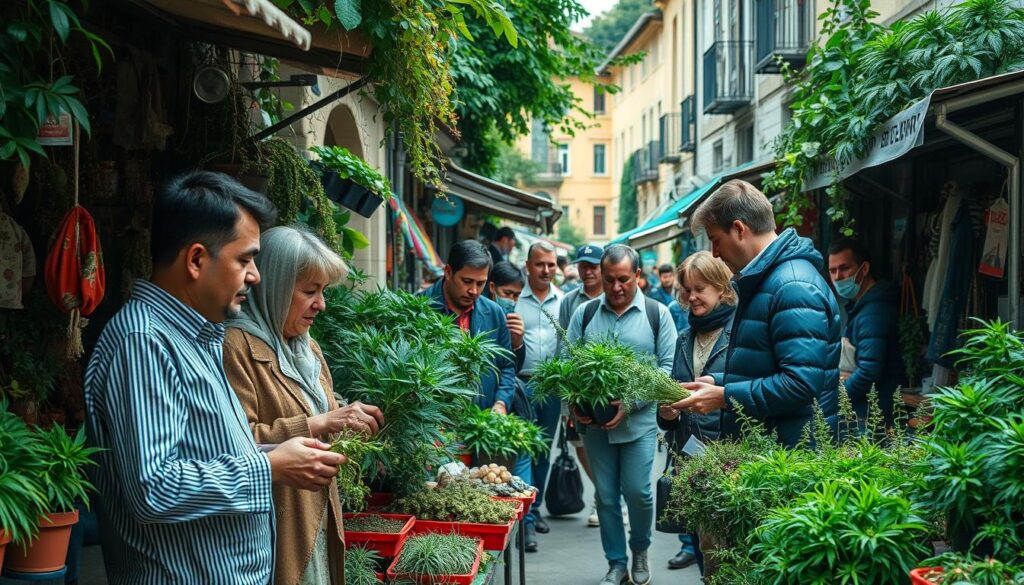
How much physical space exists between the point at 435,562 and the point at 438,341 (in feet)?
4.39

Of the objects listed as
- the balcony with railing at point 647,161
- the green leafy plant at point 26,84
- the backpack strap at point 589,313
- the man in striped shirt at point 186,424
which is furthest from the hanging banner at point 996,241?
the balcony with railing at point 647,161

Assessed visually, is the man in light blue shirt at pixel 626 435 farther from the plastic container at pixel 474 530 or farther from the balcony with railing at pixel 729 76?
the balcony with railing at pixel 729 76

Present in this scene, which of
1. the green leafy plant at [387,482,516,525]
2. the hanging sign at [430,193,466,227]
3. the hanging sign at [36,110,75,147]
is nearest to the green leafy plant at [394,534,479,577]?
the green leafy plant at [387,482,516,525]

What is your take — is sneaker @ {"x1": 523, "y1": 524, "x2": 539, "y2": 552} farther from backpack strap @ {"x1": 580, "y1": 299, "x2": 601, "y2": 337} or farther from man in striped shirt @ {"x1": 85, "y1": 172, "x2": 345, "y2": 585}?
man in striped shirt @ {"x1": 85, "y1": 172, "x2": 345, "y2": 585}

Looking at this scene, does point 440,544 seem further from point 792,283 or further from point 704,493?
point 792,283

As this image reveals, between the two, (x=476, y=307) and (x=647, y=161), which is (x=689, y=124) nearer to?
(x=647, y=161)

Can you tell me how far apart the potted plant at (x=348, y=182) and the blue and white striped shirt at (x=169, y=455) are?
A: 164 inches

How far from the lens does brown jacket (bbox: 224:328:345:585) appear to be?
333 cm

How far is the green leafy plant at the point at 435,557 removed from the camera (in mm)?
4203

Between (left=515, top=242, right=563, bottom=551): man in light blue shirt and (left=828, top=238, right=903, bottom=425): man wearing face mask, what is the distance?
2114 millimetres

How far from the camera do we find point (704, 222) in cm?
473

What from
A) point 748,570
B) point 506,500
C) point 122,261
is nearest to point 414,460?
point 506,500

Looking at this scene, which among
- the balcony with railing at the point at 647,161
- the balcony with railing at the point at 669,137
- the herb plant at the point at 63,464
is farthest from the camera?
the balcony with railing at the point at 647,161

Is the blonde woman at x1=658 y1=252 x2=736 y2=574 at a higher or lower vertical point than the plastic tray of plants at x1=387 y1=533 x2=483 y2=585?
higher
